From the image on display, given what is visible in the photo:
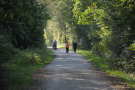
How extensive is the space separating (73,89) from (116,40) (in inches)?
338

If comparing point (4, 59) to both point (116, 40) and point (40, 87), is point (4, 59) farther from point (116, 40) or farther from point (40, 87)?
point (116, 40)

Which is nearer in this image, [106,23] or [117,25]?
[117,25]

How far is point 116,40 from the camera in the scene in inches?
746

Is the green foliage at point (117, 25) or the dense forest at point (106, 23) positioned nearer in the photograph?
the dense forest at point (106, 23)

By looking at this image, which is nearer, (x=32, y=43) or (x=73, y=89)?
(x=73, y=89)

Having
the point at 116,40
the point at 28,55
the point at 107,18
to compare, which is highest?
the point at 107,18

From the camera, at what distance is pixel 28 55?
22.5 meters

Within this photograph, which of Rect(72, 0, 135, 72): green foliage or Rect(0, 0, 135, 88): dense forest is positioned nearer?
Rect(0, 0, 135, 88): dense forest

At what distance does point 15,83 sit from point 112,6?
8225 mm

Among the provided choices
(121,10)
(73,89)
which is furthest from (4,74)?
(121,10)

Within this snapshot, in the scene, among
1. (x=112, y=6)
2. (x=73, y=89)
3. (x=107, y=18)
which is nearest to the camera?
(x=73, y=89)

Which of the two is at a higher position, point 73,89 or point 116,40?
point 116,40

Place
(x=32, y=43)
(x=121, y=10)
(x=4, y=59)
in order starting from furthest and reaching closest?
1. (x=32, y=43)
2. (x=121, y=10)
3. (x=4, y=59)

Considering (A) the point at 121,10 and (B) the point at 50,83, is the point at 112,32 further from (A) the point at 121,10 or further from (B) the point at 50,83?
(B) the point at 50,83
